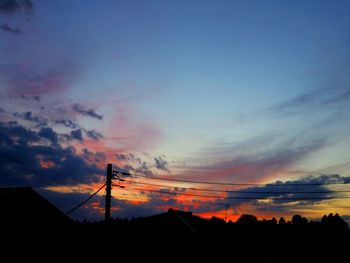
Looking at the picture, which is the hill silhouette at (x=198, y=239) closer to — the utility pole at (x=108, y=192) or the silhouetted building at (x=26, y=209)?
the silhouetted building at (x=26, y=209)

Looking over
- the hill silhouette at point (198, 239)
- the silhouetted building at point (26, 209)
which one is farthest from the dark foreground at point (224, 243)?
the silhouetted building at point (26, 209)

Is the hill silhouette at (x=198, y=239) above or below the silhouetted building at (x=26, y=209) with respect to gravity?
below

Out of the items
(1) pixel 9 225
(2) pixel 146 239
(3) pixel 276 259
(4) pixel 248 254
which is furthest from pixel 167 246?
(1) pixel 9 225

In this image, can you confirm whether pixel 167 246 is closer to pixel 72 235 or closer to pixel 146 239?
pixel 146 239

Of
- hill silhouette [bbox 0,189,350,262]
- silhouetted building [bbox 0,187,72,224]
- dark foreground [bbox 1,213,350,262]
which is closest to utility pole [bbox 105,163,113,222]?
hill silhouette [bbox 0,189,350,262]

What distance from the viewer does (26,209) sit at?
28062 mm

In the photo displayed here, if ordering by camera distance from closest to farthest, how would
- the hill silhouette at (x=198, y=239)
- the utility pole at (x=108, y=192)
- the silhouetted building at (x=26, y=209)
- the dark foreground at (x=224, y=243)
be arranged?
the utility pole at (x=108, y=192)
the silhouetted building at (x=26, y=209)
the hill silhouette at (x=198, y=239)
the dark foreground at (x=224, y=243)

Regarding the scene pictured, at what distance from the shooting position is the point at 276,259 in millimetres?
35844

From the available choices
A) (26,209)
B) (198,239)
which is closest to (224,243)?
(198,239)

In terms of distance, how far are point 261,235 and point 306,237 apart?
4099 millimetres

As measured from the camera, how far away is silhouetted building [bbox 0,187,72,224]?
26.8 metres

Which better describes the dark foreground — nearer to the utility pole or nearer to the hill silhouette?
the hill silhouette

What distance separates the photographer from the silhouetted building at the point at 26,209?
1056 inches

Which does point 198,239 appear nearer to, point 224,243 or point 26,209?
point 224,243
